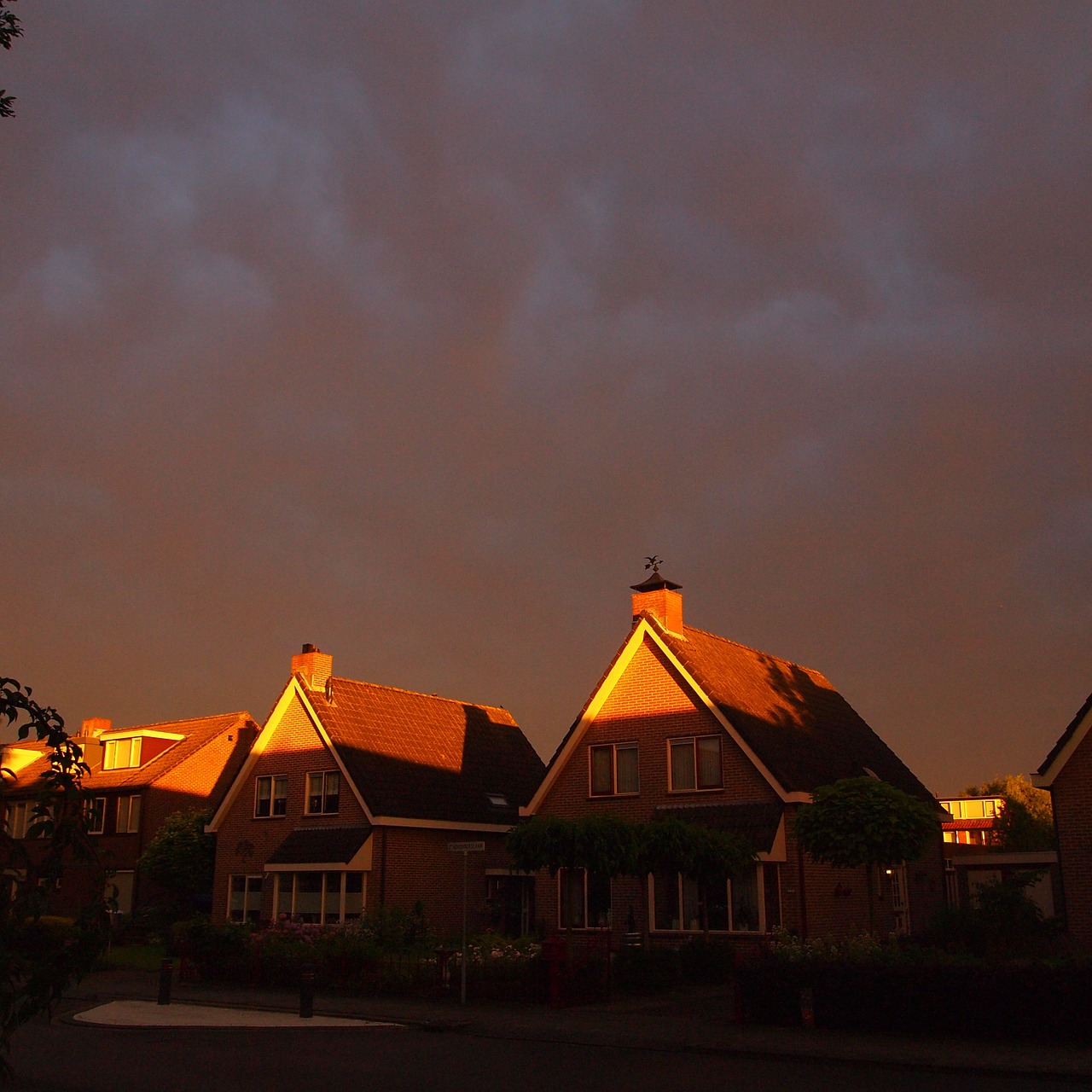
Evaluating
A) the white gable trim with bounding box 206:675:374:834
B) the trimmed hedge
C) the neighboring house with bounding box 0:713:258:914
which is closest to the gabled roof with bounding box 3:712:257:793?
the neighboring house with bounding box 0:713:258:914

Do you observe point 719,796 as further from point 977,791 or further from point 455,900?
point 977,791

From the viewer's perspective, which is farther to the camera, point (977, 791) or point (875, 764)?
point (977, 791)

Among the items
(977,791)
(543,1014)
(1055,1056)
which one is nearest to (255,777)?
(543,1014)

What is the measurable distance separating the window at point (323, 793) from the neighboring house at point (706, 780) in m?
6.80

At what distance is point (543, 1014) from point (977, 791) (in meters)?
87.9

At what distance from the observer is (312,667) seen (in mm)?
37875

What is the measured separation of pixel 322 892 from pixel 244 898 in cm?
434

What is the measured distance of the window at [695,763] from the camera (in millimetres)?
30656

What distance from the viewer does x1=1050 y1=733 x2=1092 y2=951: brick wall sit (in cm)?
2384

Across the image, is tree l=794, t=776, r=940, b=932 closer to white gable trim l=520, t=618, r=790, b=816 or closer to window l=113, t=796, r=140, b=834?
white gable trim l=520, t=618, r=790, b=816

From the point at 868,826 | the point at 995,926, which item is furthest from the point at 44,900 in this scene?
the point at 995,926

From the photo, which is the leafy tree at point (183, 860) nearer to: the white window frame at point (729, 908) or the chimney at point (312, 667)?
the chimney at point (312, 667)

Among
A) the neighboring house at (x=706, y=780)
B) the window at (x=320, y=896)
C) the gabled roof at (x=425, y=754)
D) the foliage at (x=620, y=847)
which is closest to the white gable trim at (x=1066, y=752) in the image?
the neighboring house at (x=706, y=780)

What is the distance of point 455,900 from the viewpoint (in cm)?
3528
